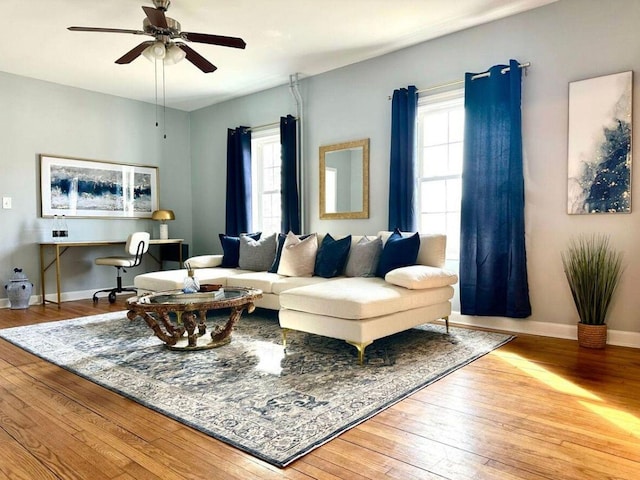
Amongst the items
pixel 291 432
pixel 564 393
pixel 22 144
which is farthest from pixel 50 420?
pixel 22 144

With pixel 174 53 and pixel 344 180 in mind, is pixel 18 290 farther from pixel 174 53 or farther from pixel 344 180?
pixel 344 180

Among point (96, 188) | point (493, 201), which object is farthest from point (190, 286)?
point (96, 188)

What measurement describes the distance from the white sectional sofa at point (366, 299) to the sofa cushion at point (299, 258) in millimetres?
104

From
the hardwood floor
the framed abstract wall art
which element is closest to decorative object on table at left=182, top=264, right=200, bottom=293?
the hardwood floor

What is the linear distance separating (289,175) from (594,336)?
3.62 metres

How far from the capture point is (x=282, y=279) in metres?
4.27

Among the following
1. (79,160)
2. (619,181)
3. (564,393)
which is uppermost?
(79,160)

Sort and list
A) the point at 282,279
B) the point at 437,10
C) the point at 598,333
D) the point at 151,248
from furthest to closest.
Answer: the point at 151,248 < the point at 282,279 < the point at 437,10 < the point at 598,333

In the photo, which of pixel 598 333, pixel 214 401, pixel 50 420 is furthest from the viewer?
pixel 598 333

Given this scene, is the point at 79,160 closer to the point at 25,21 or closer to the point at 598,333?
the point at 25,21

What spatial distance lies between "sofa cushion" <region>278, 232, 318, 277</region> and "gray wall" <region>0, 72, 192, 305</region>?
3124 mm

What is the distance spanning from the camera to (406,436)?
197 centimetres

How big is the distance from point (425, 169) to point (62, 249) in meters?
4.66

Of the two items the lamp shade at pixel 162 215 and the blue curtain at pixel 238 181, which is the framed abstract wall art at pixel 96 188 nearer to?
the lamp shade at pixel 162 215
